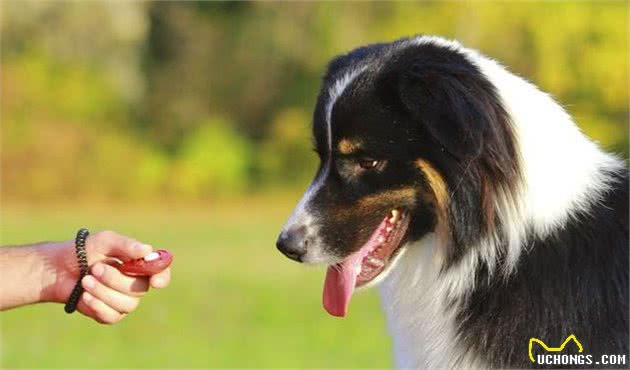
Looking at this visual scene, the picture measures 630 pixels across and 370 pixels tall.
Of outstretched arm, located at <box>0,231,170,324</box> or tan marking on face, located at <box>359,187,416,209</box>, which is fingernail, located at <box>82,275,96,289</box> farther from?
tan marking on face, located at <box>359,187,416,209</box>

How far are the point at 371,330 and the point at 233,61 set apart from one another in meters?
19.2

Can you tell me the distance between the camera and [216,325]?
42.9ft

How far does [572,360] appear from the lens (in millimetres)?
3787

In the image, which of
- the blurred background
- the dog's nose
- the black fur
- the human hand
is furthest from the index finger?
the blurred background

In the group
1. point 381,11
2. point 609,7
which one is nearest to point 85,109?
point 381,11

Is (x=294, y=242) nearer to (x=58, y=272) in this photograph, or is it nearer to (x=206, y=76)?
(x=58, y=272)

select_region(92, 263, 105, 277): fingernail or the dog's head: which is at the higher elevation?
the dog's head

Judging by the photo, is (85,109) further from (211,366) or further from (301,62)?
(211,366)

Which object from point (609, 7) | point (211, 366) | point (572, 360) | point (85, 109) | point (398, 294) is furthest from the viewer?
point (85, 109)

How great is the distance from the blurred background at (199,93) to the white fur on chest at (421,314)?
16.0 metres

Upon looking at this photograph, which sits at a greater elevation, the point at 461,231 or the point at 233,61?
the point at 461,231

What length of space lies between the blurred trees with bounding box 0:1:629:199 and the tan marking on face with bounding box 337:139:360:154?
22130mm

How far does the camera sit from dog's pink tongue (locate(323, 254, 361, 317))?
163 inches

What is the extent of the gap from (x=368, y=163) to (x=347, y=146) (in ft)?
0.40
